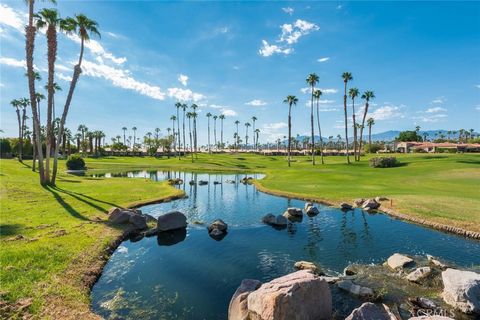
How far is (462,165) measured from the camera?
71000mm

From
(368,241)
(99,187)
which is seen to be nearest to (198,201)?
(99,187)

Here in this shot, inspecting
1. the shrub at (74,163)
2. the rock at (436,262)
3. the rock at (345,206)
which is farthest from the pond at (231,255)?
the shrub at (74,163)

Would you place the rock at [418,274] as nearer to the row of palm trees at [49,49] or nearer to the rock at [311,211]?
the rock at [311,211]

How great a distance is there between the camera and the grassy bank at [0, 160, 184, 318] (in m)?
13.6

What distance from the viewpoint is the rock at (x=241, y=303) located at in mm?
12344

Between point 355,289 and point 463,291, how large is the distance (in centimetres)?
477

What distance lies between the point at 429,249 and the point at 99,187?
138 feet

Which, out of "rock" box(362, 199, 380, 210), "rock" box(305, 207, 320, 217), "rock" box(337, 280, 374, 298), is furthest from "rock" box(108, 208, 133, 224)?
"rock" box(362, 199, 380, 210)

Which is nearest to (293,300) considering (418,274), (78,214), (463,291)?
(463,291)

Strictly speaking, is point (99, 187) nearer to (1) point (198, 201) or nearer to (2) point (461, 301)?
(1) point (198, 201)

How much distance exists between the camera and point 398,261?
19.0 m

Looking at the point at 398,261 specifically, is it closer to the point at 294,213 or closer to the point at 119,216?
the point at 294,213

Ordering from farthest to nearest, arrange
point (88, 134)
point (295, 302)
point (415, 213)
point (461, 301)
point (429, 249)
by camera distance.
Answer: point (88, 134) < point (415, 213) < point (429, 249) < point (461, 301) < point (295, 302)

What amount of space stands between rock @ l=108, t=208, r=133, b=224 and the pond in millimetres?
3908
